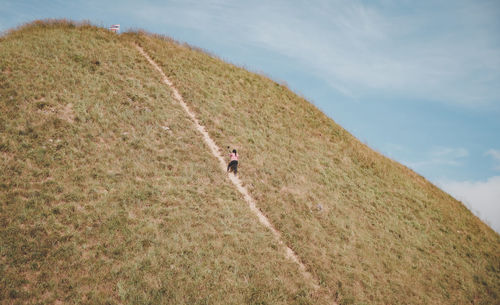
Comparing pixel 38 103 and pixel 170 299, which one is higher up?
pixel 38 103

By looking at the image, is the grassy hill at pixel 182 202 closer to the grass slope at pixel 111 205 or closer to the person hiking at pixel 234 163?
the grass slope at pixel 111 205

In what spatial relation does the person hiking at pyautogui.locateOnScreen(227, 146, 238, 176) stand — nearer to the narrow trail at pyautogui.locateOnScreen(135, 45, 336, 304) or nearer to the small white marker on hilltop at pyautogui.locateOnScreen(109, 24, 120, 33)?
the narrow trail at pyautogui.locateOnScreen(135, 45, 336, 304)

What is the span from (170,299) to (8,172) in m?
9.34

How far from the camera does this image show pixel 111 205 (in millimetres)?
11945

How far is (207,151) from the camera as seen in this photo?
58.4ft

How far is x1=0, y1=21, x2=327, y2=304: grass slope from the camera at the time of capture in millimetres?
9258

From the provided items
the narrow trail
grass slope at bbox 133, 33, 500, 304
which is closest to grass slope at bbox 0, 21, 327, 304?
the narrow trail

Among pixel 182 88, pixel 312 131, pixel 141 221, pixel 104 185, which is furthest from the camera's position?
pixel 312 131

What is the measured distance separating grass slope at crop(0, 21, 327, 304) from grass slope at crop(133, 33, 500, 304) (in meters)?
2.46

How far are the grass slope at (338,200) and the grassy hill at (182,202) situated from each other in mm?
121

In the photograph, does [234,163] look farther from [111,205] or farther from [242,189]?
[111,205]

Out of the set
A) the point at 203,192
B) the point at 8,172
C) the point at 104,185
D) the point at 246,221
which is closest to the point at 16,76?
the point at 8,172

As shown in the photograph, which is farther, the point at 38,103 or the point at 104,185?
the point at 38,103

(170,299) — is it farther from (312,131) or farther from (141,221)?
(312,131)
